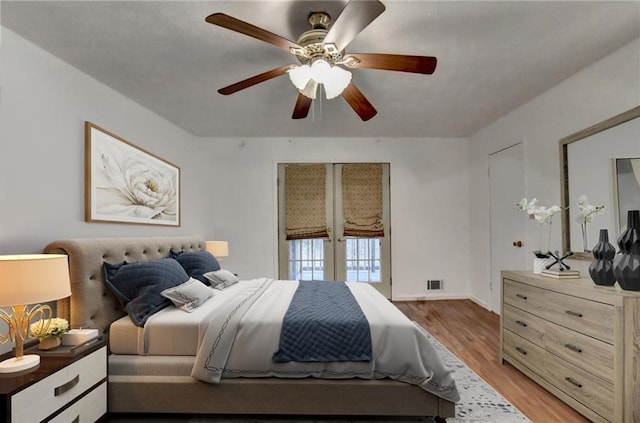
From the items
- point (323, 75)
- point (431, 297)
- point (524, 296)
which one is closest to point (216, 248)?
point (323, 75)

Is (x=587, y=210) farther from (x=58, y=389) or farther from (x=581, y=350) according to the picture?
(x=58, y=389)

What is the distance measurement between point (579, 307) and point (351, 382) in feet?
4.88

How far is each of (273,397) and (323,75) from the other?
1930 millimetres

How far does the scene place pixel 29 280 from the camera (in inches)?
56.1

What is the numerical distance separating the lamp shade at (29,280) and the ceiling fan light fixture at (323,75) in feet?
5.39

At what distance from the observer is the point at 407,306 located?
4359 millimetres

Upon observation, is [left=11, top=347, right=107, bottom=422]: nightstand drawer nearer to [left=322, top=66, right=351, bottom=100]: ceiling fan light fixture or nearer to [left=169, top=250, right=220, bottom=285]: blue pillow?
[left=169, top=250, right=220, bottom=285]: blue pillow

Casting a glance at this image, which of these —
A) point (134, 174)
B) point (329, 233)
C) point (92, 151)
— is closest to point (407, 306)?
point (329, 233)

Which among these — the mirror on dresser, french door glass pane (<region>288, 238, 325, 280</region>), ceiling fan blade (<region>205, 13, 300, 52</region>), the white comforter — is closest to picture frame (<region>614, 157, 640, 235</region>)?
the mirror on dresser

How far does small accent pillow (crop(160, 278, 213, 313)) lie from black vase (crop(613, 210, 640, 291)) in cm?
270

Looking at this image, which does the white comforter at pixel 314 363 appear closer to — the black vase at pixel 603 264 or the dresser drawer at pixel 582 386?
the dresser drawer at pixel 582 386

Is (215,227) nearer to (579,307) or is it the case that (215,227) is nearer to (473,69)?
(473,69)

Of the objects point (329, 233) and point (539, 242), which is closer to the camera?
point (539, 242)

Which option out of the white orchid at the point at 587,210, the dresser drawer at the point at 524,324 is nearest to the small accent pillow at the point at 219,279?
the dresser drawer at the point at 524,324
